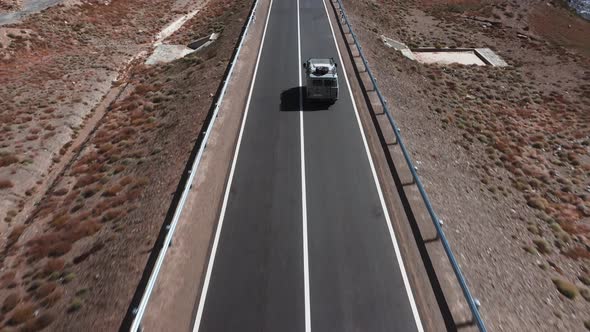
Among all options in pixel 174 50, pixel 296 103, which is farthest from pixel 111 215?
pixel 174 50

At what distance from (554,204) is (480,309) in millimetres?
13546

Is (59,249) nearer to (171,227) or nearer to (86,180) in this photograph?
(171,227)

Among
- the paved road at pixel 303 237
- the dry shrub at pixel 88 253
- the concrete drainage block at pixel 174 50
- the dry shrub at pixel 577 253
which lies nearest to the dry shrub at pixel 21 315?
the dry shrub at pixel 88 253

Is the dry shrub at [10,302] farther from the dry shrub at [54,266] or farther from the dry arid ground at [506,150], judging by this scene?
the dry arid ground at [506,150]

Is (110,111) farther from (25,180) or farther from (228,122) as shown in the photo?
(228,122)

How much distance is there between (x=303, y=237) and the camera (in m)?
13.8

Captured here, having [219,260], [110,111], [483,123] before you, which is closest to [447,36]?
[483,123]

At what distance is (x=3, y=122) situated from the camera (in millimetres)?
27203

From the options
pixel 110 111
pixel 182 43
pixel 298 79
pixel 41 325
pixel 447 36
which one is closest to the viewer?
pixel 41 325

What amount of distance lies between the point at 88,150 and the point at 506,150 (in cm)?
2923

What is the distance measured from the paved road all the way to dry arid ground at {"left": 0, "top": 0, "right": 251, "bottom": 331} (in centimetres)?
322

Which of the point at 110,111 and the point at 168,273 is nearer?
the point at 168,273

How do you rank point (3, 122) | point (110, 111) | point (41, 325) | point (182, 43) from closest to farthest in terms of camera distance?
point (41, 325)
point (3, 122)
point (110, 111)
point (182, 43)

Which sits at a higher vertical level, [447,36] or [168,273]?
[168,273]
